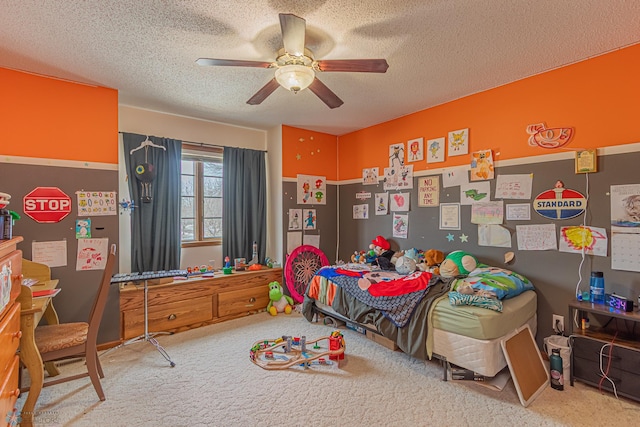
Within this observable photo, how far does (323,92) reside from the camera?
2330mm

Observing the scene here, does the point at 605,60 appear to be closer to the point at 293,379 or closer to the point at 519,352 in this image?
the point at 519,352

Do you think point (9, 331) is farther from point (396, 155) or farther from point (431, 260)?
point (396, 155)

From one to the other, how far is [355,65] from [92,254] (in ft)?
9.67

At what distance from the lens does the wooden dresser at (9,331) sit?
1403mm

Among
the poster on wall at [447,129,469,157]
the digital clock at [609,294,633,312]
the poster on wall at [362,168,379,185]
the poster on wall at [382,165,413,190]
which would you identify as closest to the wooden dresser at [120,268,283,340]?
the poster on wall at [362,168,379,185]

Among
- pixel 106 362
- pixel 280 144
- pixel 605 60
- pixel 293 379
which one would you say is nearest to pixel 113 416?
pixel 106 362

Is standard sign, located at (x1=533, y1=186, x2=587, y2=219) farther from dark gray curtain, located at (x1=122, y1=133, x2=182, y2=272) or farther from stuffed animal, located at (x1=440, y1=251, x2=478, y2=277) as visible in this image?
dark gray curtain, located at (x1=122, y1=133, x2=182, y2=272)

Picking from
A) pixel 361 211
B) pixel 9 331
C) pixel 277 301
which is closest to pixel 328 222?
pixel 361 211

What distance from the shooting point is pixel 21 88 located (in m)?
2.60

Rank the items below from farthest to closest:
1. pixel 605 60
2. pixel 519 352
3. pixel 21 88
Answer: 1. pixel 21 88
2. pixel 605 60
3. pixel 519 352

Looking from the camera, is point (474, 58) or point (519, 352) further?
point (474, 58)

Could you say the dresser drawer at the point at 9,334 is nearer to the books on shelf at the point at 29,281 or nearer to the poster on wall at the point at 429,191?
the books on shelf at the point at 29,281

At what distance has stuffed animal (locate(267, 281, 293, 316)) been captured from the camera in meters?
3.93

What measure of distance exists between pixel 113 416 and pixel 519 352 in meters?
2.86
